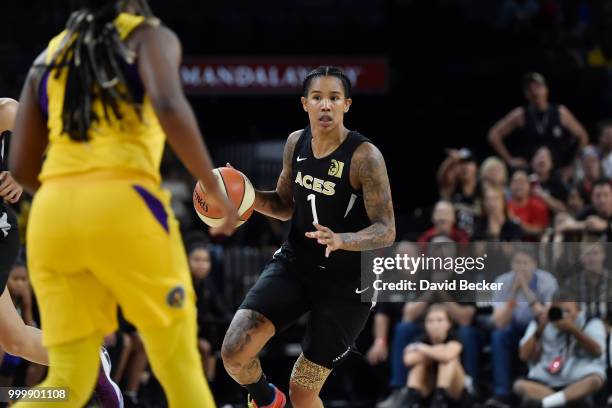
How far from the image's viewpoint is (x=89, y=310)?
3.86m

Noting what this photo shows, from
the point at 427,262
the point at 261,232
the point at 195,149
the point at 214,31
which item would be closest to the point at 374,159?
the point at 195,149

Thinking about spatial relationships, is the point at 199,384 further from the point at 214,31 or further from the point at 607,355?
the point at 214,31

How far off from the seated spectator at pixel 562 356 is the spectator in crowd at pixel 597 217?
0.85 metres

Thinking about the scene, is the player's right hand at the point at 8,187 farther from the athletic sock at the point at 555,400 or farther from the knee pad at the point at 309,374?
the athletic sock at the point at 555,400

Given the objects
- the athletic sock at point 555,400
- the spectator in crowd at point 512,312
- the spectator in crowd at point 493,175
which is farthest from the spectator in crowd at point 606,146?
the athletic sock at point 555,400

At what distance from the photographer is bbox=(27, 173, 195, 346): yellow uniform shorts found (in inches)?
146

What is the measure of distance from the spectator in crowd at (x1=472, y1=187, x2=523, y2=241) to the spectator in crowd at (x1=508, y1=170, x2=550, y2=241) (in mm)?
391

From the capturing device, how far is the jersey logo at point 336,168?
562cm

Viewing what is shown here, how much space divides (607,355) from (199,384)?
17.3 ft

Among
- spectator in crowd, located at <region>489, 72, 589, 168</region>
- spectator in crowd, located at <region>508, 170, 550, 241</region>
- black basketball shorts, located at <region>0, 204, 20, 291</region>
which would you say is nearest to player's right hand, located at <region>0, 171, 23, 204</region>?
black basketball shorts, located at <region>0, 204, 20, 291</region>

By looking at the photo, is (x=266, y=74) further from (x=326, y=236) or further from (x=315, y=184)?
(x=326, y=236)

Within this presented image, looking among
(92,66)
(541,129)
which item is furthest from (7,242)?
(541,129)

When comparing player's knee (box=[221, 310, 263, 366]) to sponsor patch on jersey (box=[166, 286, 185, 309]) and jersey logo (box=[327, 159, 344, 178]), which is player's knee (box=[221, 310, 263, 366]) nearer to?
jersey logo (box=[327, 159, 344, 178])

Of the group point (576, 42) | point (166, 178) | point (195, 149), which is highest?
point (576, 42)
